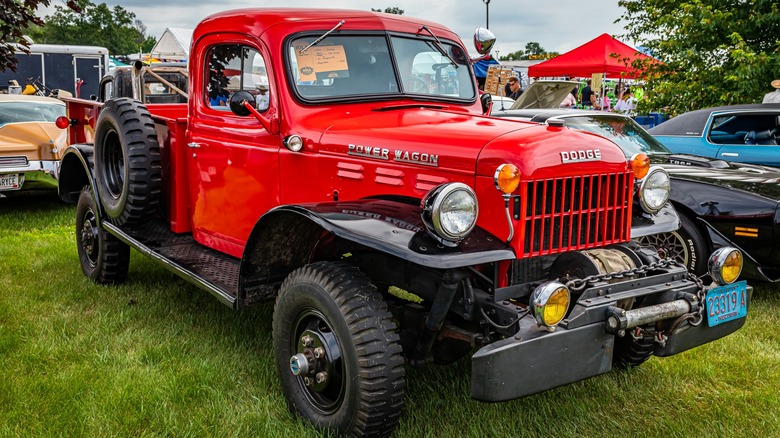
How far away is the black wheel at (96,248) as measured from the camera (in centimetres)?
538

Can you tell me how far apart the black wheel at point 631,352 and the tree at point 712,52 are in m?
6.71

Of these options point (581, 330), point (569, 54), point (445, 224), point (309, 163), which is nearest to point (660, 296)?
point (581, 330)

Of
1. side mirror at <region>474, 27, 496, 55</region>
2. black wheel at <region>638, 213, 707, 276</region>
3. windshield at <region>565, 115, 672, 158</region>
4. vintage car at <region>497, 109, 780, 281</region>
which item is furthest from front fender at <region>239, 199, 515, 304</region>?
windshield at <region>565, 115, 672, 158</region>

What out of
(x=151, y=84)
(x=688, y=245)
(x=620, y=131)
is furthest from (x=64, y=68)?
(x=688, y=245)

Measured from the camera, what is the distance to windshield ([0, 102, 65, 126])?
359 inches

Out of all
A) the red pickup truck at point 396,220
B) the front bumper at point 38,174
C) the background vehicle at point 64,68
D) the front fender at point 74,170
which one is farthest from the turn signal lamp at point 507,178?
the background vehicle at point 64,68

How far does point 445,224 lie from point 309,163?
121 cm

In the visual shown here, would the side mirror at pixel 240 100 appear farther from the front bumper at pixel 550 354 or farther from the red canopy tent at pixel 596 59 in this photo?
the red canopy tent at pixel 596 59

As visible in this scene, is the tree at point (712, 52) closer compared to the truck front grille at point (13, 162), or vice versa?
the truck front grille at point (13, 162)

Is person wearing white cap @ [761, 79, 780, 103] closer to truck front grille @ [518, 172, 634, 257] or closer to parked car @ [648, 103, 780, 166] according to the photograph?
parked car @ [648, 103, 780, 166]

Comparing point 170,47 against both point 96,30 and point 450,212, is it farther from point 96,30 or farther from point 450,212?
point 96,30

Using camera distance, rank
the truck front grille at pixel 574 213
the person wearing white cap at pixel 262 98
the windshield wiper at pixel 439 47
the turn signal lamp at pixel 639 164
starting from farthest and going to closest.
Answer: the windshield wiper at pixel 439 47, the person wearing white cap at pixel 262 98, the turn signal lamp at pixel 639 164, the truck front grille at pixel 574 213

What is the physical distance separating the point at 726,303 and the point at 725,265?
183 mm

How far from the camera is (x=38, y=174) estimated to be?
27.5 feet
